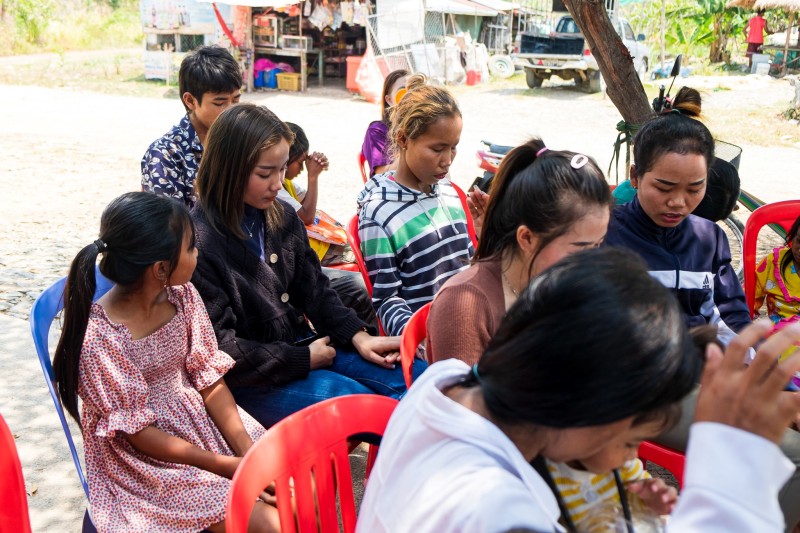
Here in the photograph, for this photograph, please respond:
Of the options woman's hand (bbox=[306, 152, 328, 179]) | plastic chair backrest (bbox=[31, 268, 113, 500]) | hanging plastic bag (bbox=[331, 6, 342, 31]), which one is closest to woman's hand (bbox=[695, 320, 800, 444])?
plastic chair backrest (bbox=[31, 268, 113, 500])

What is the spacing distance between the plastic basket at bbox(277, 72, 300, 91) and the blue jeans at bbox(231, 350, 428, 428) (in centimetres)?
1475

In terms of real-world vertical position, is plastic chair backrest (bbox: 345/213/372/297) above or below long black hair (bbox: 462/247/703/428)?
below

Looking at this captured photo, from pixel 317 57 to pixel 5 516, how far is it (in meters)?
17.1

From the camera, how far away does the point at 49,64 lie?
19125 mm

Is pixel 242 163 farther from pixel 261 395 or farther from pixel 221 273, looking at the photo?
pixel 261 395

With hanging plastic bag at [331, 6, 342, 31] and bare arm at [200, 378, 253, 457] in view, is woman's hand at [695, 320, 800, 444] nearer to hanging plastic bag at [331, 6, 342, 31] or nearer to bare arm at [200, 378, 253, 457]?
bare arm at [200, 378, 253, 457]

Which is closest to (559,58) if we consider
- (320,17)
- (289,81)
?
(320,17)

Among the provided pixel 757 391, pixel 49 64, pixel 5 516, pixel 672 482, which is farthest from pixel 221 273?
pixel 49 64

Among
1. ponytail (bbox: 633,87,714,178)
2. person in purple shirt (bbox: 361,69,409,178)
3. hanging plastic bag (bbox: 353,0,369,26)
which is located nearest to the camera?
ponytail (bbox: 633,87,714,178)

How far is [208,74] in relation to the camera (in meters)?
3.49

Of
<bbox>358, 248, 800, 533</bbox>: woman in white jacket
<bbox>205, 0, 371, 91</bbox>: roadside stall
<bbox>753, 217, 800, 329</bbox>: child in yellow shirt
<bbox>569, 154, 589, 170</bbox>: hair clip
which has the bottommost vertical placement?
<bbox>753, 217, 800, 329</bbox>: child in yellow shirt

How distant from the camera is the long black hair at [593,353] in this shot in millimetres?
994

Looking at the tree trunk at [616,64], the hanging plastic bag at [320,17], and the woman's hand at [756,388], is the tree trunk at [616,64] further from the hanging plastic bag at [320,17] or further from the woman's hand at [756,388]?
the hanging plastic bag at [320,17]

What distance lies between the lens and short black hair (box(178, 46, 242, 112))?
3.50 meters
